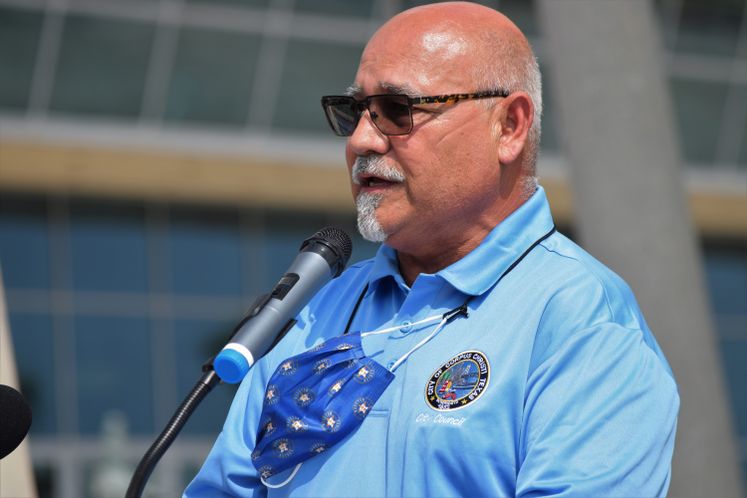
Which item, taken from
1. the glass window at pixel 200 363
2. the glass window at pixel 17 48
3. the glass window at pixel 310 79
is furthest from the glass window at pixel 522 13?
the glass window at pixel 17 48

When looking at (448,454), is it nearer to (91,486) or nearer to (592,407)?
(592,407)

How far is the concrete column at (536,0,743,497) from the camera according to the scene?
331 inches

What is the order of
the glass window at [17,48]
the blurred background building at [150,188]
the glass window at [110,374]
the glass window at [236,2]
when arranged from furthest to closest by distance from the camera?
the glass window at [236,2]
the glass window at [110,374]
the blurred background building at [150,188]
the glass window at [17,48]

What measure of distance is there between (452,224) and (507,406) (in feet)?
1.84

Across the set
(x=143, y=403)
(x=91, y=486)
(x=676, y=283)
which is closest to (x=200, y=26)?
(x=143, y=403)

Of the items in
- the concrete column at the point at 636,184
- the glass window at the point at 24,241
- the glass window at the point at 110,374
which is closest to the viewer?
the concrete column at the point at 636,184

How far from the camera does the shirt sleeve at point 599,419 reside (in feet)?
8.86

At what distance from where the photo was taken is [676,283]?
848cm

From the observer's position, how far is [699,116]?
2236cm

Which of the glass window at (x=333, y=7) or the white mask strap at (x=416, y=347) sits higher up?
the white mask strap at (x=416, y=347)

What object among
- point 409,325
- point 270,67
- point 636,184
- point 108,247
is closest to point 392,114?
point 409,325

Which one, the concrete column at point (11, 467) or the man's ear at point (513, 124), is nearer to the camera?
the man's ear at point (513, 124)

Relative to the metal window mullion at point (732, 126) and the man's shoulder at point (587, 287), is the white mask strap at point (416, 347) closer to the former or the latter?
the man's shoulder at point (587, 287)

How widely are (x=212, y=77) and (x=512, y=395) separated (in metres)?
17.5
